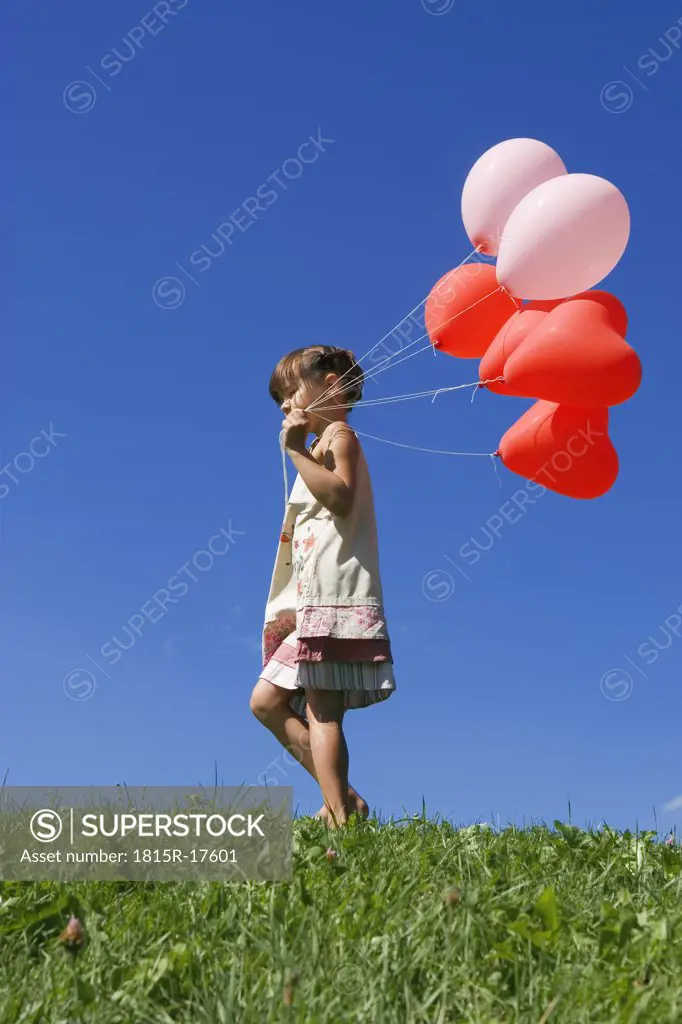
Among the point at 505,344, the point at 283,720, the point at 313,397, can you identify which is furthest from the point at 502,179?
the point at 283,720

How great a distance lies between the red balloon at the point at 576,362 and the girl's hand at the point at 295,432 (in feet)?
2.75

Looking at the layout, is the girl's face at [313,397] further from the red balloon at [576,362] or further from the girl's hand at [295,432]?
the red balloon at [576,362]

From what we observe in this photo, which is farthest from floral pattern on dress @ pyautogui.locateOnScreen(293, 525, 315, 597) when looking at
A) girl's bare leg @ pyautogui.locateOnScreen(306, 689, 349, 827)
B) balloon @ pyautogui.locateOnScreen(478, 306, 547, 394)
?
balloon @ pyautogui.locateOnScreen(478, 306, 547, 394)

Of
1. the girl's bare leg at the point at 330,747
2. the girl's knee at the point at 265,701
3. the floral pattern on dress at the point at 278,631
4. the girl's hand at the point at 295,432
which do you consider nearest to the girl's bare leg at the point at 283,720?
the girl's knee at the point at 265,701

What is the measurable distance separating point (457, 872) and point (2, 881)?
1240 mm

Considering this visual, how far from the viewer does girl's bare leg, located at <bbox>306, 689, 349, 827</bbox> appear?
12.7 ft

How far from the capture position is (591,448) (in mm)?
4086

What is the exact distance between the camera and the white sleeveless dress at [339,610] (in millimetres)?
3873

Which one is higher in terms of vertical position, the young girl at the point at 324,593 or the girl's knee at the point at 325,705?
the young girl at the point at 324,593

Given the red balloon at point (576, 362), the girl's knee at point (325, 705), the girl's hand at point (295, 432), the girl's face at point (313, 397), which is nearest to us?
the red balloon at point (576, 362)

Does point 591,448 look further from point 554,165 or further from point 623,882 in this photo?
→ point 623,882

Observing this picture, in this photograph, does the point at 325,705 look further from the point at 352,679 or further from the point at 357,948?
the point at 357,948

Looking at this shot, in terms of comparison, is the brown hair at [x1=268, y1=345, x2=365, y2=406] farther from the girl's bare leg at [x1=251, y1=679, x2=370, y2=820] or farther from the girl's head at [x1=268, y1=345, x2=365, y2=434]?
the girl's bare leg at [x1=251, y1=679, x2=370, y2=820]

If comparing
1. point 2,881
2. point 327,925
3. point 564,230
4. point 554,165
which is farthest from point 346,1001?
point 554,165
